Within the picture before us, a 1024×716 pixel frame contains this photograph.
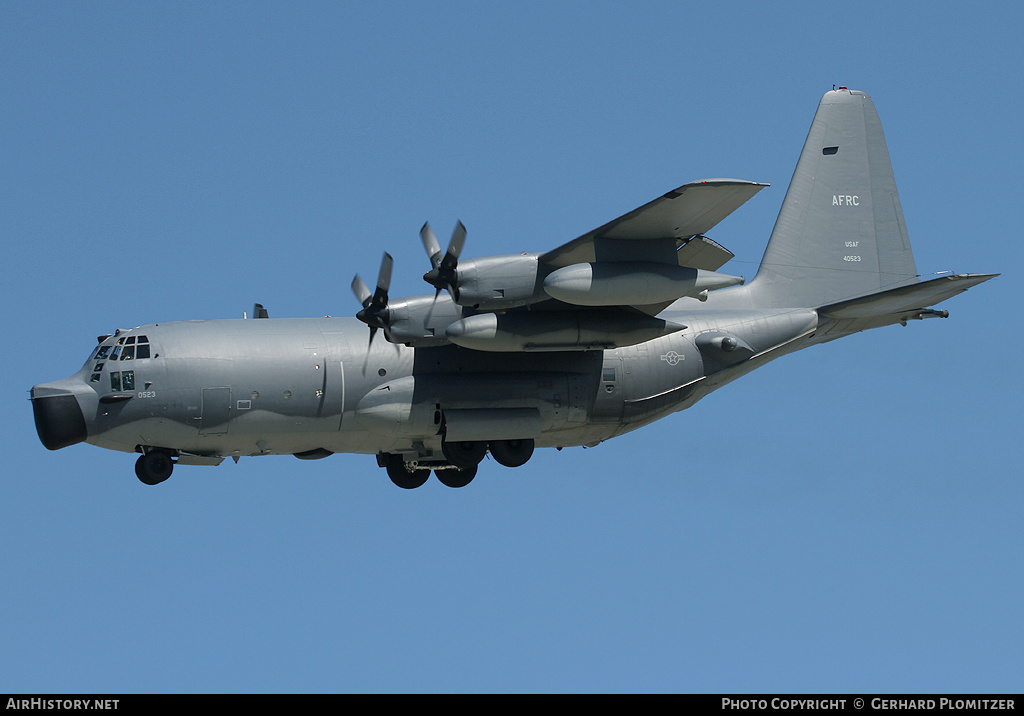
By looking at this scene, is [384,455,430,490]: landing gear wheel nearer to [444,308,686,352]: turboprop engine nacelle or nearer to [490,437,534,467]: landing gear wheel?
[490,437,534,467]: landing gear wheel

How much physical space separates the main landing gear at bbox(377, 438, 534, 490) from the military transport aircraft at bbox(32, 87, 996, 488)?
4 centimetres

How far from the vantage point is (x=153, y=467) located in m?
23.1

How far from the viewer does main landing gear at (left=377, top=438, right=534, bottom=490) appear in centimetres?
2412

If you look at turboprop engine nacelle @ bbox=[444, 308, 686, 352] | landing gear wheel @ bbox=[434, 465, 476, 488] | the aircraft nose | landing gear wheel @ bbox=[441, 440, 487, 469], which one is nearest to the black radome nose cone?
the aircraft nose

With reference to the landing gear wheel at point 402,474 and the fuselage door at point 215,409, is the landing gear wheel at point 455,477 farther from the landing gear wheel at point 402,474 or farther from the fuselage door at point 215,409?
the fuselage door at point 215,409

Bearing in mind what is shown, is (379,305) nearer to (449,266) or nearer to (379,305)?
(379,305)

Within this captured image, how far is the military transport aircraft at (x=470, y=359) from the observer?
2144 centimetres

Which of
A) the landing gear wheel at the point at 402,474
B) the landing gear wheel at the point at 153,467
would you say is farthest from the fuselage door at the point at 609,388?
the landing gear wheel at the point at 153,467

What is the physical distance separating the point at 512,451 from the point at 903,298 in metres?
7.60

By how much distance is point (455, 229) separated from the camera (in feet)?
72.0

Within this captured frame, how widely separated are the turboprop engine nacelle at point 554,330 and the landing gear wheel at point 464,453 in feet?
8.25

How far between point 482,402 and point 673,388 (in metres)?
3.66
